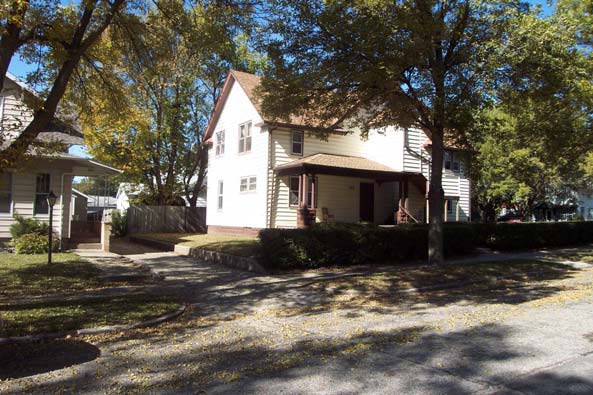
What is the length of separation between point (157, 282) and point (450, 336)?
7683 mm

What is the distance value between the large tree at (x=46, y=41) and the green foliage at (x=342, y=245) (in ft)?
21.3

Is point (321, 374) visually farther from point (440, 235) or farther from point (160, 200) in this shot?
point (160, 200)

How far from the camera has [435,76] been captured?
36.4 ft

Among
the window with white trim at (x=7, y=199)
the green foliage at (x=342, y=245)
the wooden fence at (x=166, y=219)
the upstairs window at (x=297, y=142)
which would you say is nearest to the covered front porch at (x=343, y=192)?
the upstairs window at (x=297, y=142)

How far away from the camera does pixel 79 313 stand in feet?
26.0

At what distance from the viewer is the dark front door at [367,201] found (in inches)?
972

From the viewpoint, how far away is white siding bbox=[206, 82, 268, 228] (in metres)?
22.7

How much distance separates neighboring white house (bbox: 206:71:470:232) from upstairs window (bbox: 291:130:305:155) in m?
0.05

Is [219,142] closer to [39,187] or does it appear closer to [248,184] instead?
[248,184]

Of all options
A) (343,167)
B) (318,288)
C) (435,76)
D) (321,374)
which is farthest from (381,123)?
(321,374)

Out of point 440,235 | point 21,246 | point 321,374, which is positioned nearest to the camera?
point 321,374

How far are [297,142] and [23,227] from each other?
1226 centimetres

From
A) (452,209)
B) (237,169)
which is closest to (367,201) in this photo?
(452,209)

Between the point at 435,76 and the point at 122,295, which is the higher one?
the point at 435,76
